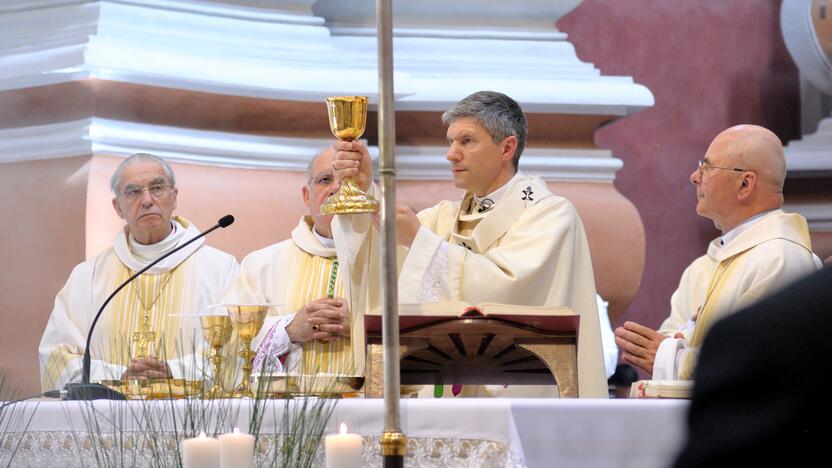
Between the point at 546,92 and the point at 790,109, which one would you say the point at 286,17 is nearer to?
the point at 546,92

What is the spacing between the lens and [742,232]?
16.3ft

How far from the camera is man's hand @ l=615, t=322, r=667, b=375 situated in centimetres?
467

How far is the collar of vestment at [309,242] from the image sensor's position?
5.88 meters

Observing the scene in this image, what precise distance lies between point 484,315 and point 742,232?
154 centimetres

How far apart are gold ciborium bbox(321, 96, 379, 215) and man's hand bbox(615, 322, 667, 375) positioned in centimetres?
125

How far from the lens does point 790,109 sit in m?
8.63

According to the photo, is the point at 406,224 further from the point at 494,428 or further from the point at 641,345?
the point at 494,428

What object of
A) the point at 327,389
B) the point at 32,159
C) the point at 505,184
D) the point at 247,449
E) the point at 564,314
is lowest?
the point at 247,449

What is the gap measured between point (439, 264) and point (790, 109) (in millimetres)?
4546

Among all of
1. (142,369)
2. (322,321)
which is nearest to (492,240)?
(322,321)

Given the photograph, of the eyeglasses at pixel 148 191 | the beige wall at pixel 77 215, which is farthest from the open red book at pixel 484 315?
the beige wall at pixel 77 215

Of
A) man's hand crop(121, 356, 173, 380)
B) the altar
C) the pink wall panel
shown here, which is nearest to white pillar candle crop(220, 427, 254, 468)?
the altar

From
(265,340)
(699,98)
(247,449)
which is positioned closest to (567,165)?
(699,98)

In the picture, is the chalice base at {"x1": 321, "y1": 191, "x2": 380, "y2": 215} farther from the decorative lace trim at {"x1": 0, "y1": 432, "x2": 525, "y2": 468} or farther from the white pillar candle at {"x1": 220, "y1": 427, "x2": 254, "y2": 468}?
the white pillar candle at {"x1": 220, "y1": 427, "x2": 254, "y2": 468}
